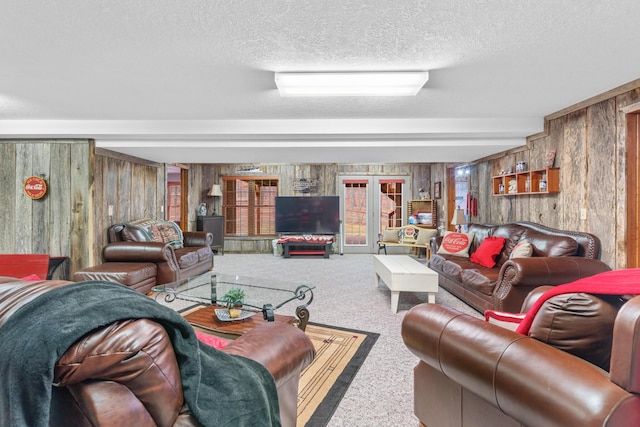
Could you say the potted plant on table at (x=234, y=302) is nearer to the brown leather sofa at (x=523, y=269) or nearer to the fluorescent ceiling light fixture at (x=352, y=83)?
the fluorescent ceiling light fixture at (x=352, y=83)

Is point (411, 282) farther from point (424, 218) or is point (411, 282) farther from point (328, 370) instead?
point (424, 218)

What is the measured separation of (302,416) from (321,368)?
0.52m

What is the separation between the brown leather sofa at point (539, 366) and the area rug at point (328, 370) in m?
0.61

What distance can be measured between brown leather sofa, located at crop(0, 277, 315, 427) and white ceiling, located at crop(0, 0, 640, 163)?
1615mm

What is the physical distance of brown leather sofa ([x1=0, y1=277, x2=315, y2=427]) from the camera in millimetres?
683

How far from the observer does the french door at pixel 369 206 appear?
782cm

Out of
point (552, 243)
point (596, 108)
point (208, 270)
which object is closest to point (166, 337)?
point (552, 243)

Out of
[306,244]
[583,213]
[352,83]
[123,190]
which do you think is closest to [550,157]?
[583,213]

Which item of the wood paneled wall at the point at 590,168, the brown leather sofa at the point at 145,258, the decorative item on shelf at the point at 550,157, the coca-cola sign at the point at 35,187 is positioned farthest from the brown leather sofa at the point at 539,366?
the coca-cola sign at the point at 35,187

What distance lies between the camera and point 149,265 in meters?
4.11

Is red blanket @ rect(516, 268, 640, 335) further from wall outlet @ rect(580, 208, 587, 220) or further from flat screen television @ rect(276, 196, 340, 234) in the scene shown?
flat screen television @ rect(276, 196, 340, 234)

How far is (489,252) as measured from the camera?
3.87 m

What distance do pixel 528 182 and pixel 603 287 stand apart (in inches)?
144

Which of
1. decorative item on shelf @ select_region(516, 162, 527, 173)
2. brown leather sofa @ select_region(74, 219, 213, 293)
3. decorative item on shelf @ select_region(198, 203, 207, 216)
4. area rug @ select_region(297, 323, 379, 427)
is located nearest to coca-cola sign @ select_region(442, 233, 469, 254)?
decorative item on shelf @ select_region(516, 162, 527, 173)
